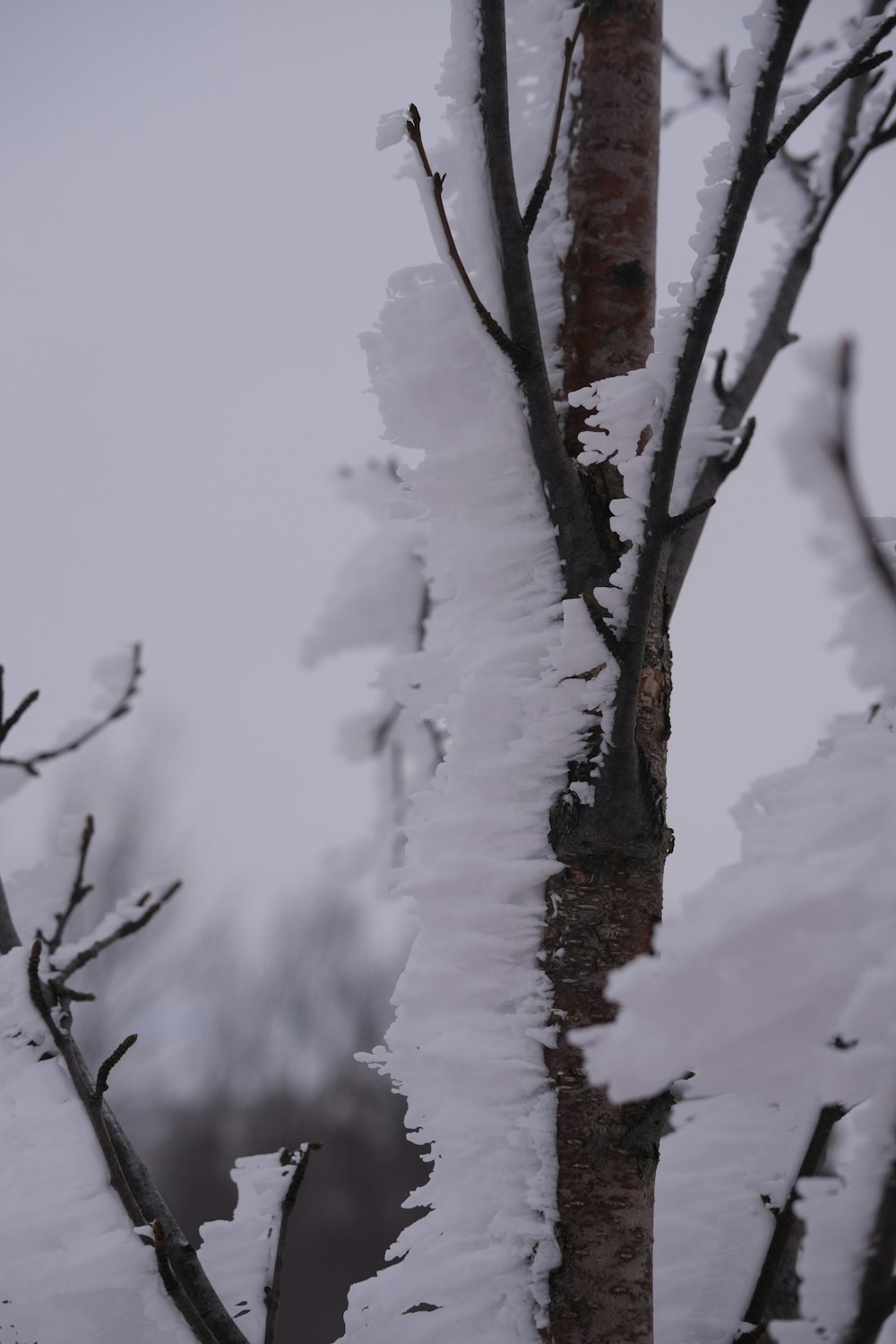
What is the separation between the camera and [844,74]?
656mm

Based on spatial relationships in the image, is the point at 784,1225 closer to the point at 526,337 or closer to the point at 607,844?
the point at 607,844

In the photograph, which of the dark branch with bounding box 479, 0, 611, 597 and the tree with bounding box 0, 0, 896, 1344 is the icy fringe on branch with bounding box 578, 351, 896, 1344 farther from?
the dark branch with bounding box 479, 0, 611, 597

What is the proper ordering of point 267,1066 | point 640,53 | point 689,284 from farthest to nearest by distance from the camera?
1. point 267,1066
2. point 640,53
3. point 689,284

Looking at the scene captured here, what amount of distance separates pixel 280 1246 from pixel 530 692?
772 millimetres

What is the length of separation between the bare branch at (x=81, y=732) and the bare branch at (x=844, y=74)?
4.28 feet

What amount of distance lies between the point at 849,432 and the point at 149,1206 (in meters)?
1.05

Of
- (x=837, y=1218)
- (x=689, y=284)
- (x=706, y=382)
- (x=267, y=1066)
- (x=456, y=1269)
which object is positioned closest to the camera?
(x=837, y=1218)

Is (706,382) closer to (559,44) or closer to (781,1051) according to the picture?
(559,44)

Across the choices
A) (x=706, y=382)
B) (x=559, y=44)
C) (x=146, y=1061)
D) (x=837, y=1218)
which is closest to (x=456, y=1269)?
(x=837, y=1218)

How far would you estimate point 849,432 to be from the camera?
1.35 feet

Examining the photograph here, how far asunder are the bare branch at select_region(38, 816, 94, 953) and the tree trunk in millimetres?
828

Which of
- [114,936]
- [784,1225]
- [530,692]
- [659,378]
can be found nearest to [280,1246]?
[114,936]

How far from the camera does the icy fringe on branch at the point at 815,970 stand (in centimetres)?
40

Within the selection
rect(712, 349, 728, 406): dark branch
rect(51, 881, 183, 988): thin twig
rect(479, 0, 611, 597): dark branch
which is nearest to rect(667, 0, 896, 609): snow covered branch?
rect(712, 349, 728, 406): dark branch
